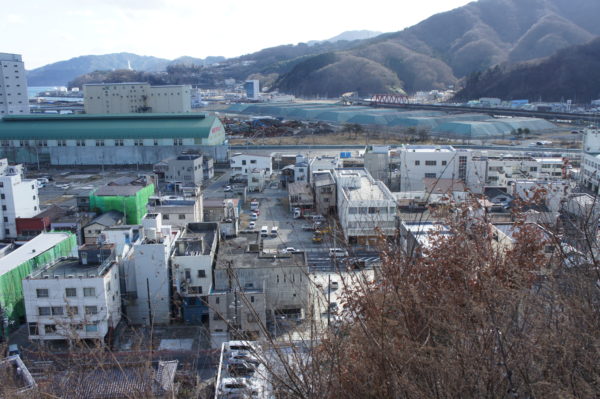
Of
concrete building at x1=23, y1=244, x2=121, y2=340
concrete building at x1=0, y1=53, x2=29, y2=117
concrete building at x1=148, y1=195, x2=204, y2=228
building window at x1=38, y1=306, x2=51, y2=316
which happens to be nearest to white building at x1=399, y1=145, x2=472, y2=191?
concrete building at x1=148, y1=195, x2=204, y2=228

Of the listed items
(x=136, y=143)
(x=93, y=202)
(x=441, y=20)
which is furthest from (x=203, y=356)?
(x=441, y=20)

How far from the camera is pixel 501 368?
3.89ft

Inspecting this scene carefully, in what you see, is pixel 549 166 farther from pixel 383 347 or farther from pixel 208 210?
pixel 383 347

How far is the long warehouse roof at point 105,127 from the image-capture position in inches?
484

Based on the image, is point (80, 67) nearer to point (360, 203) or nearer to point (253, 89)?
A: point (253, 89)

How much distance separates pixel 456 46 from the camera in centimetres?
4003

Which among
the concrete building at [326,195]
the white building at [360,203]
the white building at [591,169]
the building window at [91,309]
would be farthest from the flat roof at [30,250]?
the white building at [591,169]

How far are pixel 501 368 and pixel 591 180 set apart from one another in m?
8.70

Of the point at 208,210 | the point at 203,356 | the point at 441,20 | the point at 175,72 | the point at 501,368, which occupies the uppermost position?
the point at 441,20

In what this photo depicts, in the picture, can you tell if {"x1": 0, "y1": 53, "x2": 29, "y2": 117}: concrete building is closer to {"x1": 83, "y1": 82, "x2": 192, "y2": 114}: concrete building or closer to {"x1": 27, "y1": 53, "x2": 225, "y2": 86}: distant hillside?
{"x1": 83, "y1": 82, "x2": 192, "y2": 114}: concrete building

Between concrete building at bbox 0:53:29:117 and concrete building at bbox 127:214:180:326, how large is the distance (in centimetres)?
1618

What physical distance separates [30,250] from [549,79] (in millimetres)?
26976

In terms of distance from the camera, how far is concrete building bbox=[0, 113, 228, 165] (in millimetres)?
12242

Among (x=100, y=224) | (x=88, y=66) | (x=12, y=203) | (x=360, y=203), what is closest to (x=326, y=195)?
(x=360, y=203)
